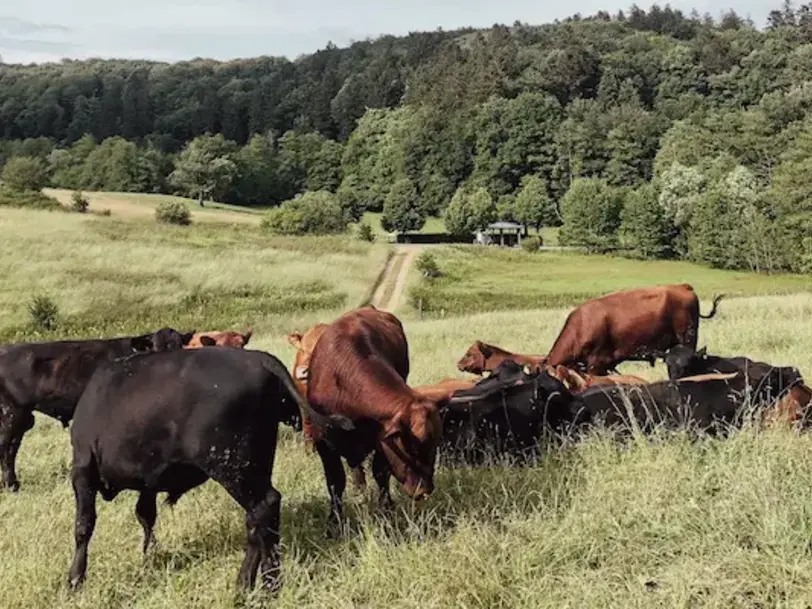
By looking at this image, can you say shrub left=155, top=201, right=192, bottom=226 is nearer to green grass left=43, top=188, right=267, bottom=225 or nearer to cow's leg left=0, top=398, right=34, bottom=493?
green grass left=43, top=188, right=267, bottom=225

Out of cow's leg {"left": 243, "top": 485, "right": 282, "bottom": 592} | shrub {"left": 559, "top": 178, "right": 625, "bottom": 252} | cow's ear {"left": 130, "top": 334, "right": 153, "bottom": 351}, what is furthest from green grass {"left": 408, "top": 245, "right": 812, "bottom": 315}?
cow's leg {"left": 243, "top": 485, "right": 282, "bottom": 592}

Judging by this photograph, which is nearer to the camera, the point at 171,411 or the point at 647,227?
the point at 171,411

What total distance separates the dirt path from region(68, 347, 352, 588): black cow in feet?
119

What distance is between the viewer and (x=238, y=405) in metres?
5.02

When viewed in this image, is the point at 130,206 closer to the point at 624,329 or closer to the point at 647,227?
the point at 647,227

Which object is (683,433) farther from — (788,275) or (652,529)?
(788,275)

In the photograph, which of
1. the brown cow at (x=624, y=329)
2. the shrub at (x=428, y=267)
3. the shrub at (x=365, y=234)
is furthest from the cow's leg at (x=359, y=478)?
the shrub at (x=365, y=234)

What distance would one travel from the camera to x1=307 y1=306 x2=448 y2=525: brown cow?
542 centimetres

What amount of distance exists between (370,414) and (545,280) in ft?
175

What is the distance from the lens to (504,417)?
791 cm

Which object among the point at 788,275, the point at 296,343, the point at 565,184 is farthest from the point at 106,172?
the point at 296,343

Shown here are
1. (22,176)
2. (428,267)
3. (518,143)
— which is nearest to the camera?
(428,267)

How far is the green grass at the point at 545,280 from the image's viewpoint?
46.0 meters

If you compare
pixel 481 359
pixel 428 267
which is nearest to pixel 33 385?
pixel 481 359
